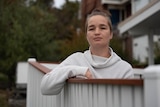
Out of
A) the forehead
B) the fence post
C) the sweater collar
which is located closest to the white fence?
the fence post

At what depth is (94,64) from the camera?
2104mm

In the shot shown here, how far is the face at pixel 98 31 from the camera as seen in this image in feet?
6.90

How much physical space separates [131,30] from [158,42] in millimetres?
7272

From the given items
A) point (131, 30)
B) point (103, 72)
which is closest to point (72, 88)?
Answer: point (103, 72)

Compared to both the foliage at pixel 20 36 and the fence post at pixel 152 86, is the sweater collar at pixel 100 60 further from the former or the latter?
the foliage at pixel 20 36

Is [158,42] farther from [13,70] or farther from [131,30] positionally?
[13,70]

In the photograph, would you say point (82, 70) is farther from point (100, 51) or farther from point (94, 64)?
point (100, 51)

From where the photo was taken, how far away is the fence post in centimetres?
124

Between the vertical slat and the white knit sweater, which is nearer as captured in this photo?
the vertical slat

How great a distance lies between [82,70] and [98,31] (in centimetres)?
31

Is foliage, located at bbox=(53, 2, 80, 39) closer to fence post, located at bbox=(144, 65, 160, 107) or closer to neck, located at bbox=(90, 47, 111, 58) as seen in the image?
neck, located at bbox=(90, 47, 111, 58)

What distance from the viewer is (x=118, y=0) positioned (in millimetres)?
22344

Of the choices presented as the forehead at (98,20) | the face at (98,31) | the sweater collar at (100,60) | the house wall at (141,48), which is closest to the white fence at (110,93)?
the sweater collar at (100,60)

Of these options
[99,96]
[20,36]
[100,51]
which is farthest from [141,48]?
[99,96]
